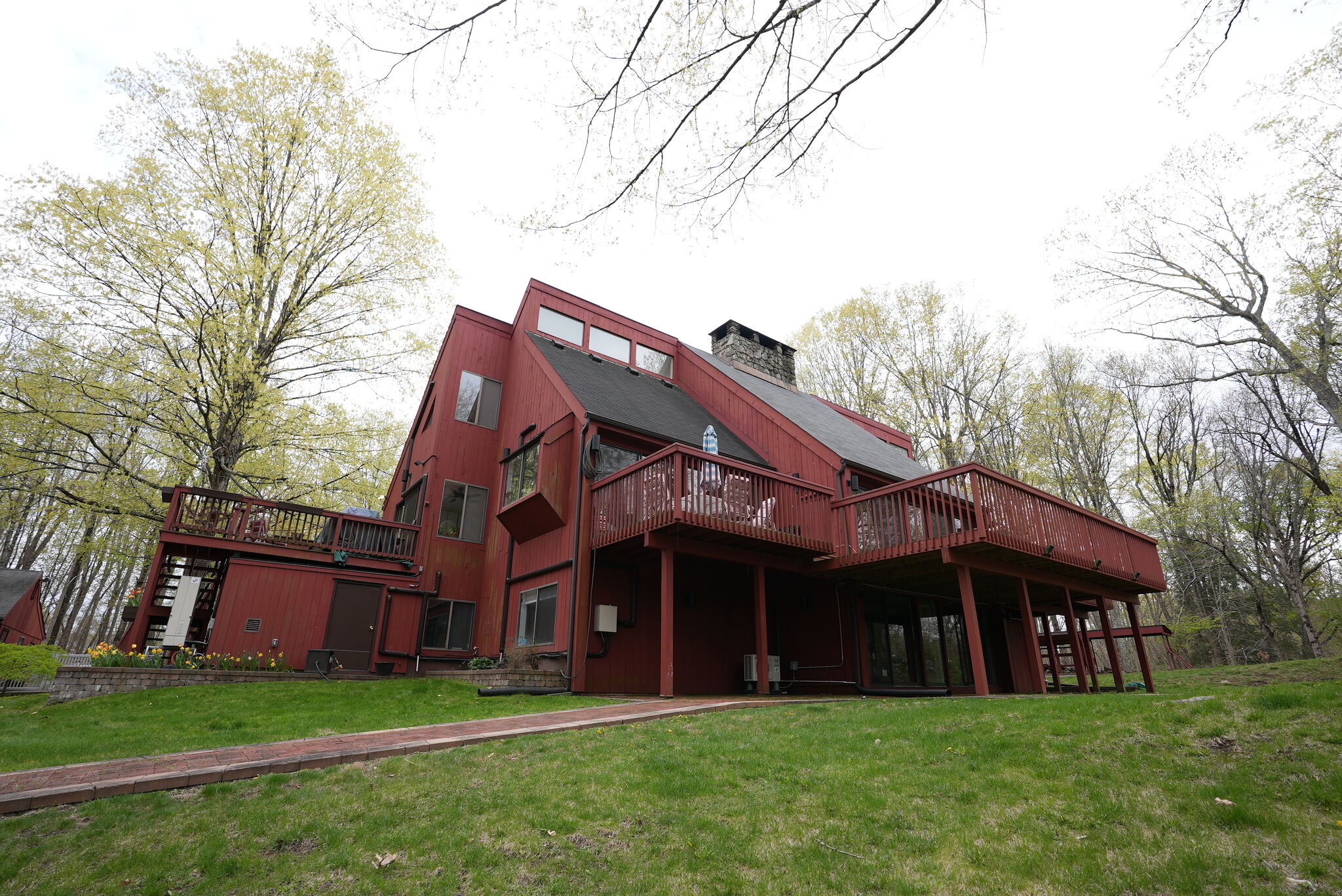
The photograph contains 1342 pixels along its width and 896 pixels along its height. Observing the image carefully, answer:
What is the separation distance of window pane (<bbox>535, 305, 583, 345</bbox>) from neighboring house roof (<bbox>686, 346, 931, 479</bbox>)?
333 cm

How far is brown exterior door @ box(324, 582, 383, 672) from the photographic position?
40.7 feet

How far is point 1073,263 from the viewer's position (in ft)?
53.3

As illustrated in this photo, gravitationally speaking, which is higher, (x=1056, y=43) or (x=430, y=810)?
(x=1056, y=43)

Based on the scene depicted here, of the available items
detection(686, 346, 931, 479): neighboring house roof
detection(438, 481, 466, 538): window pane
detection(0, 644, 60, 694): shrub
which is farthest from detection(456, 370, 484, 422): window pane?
detection(0, 644, 60, 694): shrub

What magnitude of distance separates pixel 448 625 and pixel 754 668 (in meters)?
6.76

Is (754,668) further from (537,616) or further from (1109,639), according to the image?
(1109,639)

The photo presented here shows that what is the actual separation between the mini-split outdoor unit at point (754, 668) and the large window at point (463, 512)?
22.5ft

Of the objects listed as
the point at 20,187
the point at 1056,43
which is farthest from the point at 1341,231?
the point at 20,187

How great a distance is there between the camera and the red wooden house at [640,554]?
34.8 ft

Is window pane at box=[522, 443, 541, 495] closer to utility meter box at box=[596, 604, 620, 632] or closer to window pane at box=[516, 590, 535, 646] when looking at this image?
window pane at box=[516, 590, 535, 646]

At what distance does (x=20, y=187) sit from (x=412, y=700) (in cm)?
1372

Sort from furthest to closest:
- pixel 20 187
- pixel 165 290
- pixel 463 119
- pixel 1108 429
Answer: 1. pixel 1108 429
2. pixel 165 290
3. pixel 20 187
4. pixel 463 119

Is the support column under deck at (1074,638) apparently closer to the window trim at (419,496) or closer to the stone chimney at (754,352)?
the stone chimney at (754,352)

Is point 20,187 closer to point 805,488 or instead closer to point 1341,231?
point 805,488
